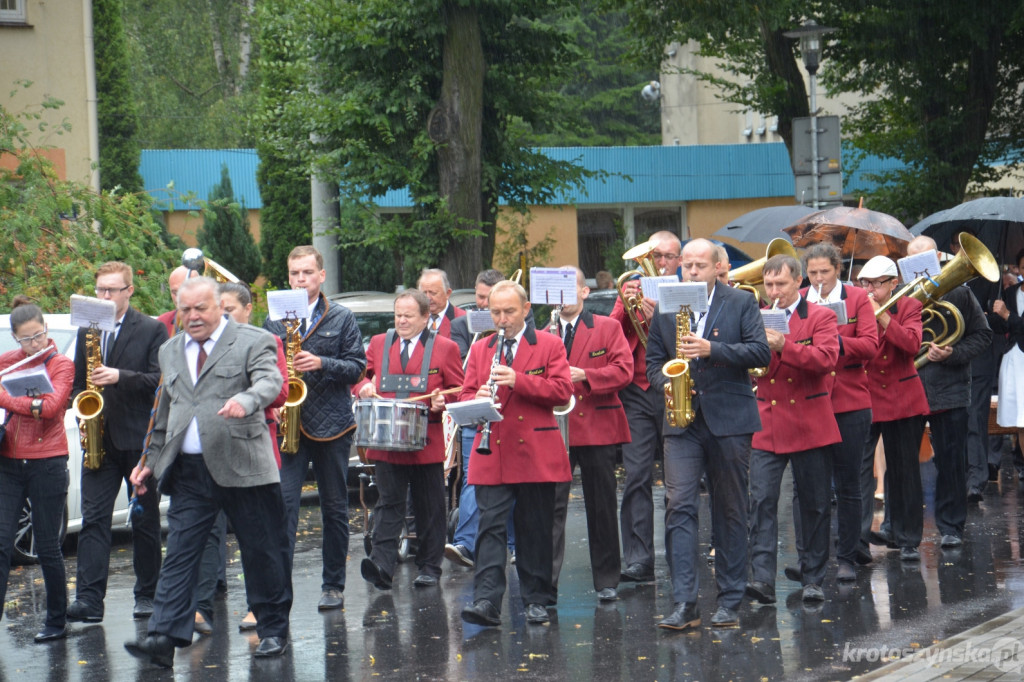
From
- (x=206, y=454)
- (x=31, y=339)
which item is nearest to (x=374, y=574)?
(x=206, y=454)

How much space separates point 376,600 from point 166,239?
36.1 ft

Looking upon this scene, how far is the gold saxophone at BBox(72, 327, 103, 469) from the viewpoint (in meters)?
8.19

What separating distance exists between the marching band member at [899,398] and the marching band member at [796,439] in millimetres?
1175

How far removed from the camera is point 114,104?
32.5 metres

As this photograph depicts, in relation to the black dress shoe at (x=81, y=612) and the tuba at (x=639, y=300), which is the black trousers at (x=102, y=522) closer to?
the black dress shoe at (x=81, y=612)

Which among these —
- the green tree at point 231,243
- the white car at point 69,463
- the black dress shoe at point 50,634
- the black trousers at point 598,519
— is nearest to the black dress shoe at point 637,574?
the black trousers at point 598,519

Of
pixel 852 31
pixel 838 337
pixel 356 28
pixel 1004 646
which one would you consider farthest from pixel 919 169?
pixel 1004 646

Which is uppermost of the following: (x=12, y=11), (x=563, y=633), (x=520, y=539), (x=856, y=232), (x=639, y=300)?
(x=12, y=11)

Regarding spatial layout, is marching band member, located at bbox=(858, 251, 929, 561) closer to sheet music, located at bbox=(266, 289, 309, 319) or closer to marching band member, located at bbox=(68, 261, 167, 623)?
sheet music, located at bbox=(266, 289, 309, 319)

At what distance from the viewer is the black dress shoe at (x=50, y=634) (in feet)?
26.6

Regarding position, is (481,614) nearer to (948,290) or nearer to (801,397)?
(801,397)

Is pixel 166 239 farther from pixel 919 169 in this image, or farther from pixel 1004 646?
pixel 1004 646

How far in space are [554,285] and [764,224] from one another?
9.98m

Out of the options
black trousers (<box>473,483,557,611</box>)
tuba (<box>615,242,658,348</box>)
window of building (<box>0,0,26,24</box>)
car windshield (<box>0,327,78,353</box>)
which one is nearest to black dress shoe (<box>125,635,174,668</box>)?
black trousers (<box>473,483,557,611</box>)
